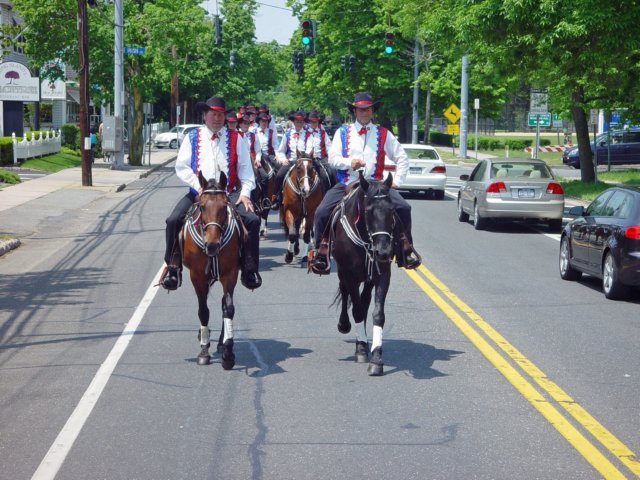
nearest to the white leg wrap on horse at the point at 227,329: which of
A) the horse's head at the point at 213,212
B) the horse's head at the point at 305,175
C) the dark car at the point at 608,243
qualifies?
the horse's head at the point at 213,212

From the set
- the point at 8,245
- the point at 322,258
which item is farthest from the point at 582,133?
the point at 322,258

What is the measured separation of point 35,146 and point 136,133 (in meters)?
4.85

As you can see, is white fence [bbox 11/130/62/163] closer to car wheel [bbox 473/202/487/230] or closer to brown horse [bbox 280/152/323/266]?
car wheel [bbox 473/202/487/230]

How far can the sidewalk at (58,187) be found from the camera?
23469 mm

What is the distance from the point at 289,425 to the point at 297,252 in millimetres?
9685

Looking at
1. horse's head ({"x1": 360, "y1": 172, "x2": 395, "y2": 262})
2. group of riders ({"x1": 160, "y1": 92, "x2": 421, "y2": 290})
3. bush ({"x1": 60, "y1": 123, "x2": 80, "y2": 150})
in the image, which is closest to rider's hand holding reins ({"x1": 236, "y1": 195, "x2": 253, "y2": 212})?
group of riders ({"x1": 160, "y1": 92, "x2": 421, "y2": 290})

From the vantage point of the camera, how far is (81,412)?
26.1ft

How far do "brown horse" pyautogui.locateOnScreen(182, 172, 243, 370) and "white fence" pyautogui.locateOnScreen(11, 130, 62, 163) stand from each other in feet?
118

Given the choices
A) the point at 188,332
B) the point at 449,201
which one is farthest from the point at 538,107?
the point at 188,332

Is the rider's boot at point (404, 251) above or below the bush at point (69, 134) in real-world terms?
above

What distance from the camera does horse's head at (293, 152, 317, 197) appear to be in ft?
54.1

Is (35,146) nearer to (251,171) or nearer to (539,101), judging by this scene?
(539,101)

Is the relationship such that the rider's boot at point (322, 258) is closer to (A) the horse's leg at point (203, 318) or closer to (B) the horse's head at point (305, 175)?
(A) the horse's leg at point (203, 318)

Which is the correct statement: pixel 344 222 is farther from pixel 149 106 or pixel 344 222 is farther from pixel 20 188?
pixel 149 106
